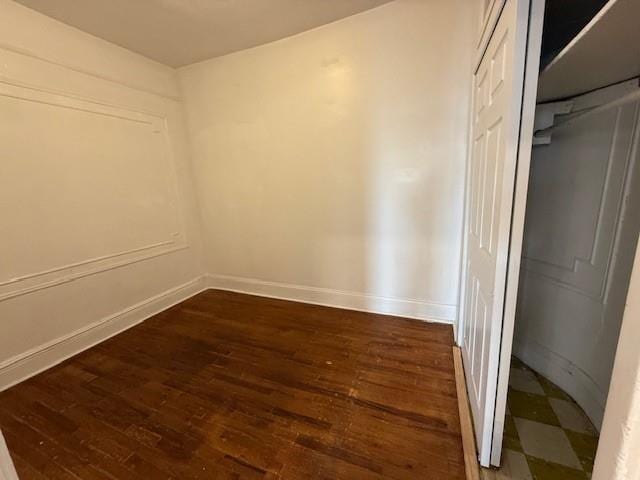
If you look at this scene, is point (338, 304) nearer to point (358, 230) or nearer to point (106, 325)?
point (358, 230)

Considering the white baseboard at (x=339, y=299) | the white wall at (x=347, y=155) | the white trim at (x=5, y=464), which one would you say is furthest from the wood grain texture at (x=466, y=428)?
the white trim at (x=5, y=464)

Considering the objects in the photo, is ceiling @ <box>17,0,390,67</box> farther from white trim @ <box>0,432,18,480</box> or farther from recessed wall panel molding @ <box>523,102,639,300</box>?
white trim @ <box>0,432,18,480</box>

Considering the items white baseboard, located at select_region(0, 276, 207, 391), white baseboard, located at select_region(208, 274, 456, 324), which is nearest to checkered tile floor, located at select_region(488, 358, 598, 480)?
white baseboard, located at select_region(208, 274, 456, 324)

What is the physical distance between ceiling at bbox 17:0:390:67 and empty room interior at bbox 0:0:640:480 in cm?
2

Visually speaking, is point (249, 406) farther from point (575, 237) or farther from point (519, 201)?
point (575, 237)

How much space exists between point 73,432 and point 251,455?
106cm

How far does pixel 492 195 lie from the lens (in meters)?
1.23

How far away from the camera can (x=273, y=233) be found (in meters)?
3.04

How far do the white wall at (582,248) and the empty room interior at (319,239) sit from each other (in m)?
0.01

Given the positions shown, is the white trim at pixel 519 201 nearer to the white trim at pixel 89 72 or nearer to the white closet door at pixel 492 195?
the white closet door at pixel 492 195

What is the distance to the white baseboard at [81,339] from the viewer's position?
1967 millimetres

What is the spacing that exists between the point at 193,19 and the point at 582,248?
3119 mm

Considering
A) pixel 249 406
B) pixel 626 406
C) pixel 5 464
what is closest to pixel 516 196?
pixel 626 406

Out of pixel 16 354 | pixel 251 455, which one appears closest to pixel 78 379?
pixel 16 354
